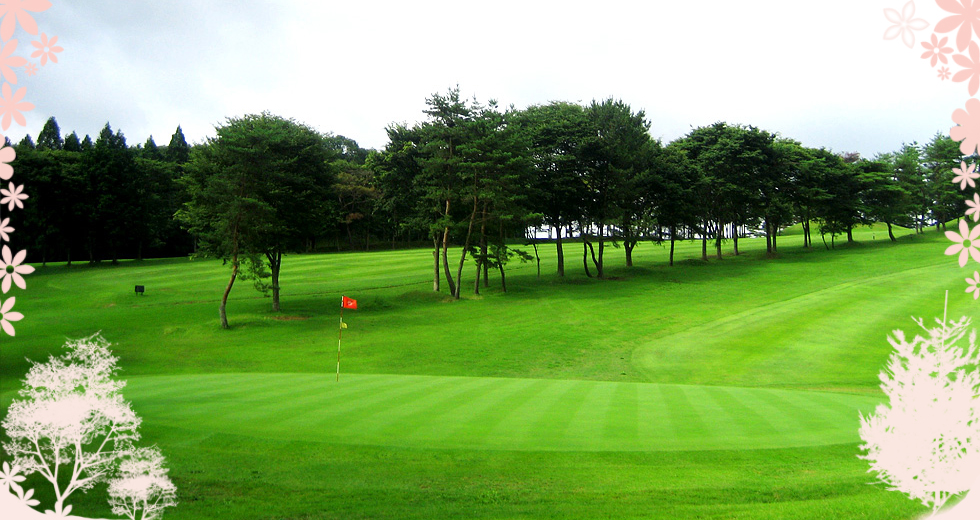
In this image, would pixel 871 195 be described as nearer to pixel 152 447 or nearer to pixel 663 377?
pixel 663 377

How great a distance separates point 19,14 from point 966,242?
7.61m

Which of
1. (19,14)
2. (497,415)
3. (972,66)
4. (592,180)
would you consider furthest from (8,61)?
(592,180)

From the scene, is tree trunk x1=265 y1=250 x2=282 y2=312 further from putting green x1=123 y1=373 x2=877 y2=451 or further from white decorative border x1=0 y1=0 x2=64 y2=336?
white decorative border x1=0 y1=0 x2=64 y2=336

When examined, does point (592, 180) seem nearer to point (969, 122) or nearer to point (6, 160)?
point (969, 122)

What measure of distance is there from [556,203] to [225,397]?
32487 millimetres

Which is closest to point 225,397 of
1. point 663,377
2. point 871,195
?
point 663,377

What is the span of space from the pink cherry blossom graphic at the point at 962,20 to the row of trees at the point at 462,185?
922mm

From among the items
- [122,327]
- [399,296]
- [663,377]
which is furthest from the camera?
[399,296]

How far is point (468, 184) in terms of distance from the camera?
32406 mm

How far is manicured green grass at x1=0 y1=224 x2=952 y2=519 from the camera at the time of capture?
193 inches

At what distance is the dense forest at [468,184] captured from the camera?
900cm

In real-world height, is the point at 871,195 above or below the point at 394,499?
above

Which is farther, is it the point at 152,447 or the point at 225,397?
the point at 225,397

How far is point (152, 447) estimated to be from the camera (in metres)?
4.77
